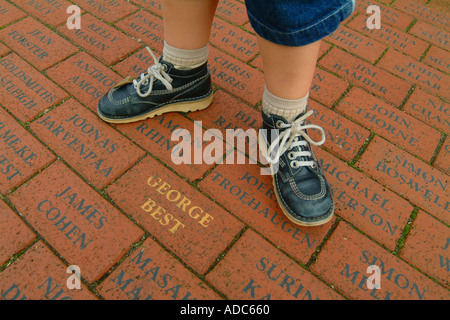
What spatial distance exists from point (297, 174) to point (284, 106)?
316 mm

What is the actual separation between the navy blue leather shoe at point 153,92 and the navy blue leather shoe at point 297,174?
446mm

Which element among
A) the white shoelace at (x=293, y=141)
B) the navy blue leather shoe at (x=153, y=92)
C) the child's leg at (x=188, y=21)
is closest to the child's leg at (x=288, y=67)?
the white shoelace at (x=293, y=141)

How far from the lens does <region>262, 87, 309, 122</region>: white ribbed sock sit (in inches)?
52.2

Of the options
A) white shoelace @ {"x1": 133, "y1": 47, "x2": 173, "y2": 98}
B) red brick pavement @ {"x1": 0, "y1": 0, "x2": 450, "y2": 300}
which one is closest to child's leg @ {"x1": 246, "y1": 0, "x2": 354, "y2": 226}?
red brick pavement @ {"x1": 0, "y1": 0, "x2": 450, "y2": 300}

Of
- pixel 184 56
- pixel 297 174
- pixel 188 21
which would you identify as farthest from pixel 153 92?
pixel 297 174

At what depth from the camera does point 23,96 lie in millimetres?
1710

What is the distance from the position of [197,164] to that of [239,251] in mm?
480

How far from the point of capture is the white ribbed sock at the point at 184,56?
1.52 metres

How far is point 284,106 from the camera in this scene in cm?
134

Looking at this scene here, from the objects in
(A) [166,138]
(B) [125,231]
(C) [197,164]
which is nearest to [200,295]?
(B) [125,231]

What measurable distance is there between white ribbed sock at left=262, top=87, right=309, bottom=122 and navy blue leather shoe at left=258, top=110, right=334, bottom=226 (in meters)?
0.03

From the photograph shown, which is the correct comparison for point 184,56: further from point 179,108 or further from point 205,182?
point 205,182

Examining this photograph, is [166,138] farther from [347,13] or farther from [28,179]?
[347,13]

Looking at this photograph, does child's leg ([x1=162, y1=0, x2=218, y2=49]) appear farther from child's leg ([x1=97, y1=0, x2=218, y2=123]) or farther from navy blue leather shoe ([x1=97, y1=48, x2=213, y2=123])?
navy blue leather shoe ([x1=97, y1=48, x2=213, y2=123])
